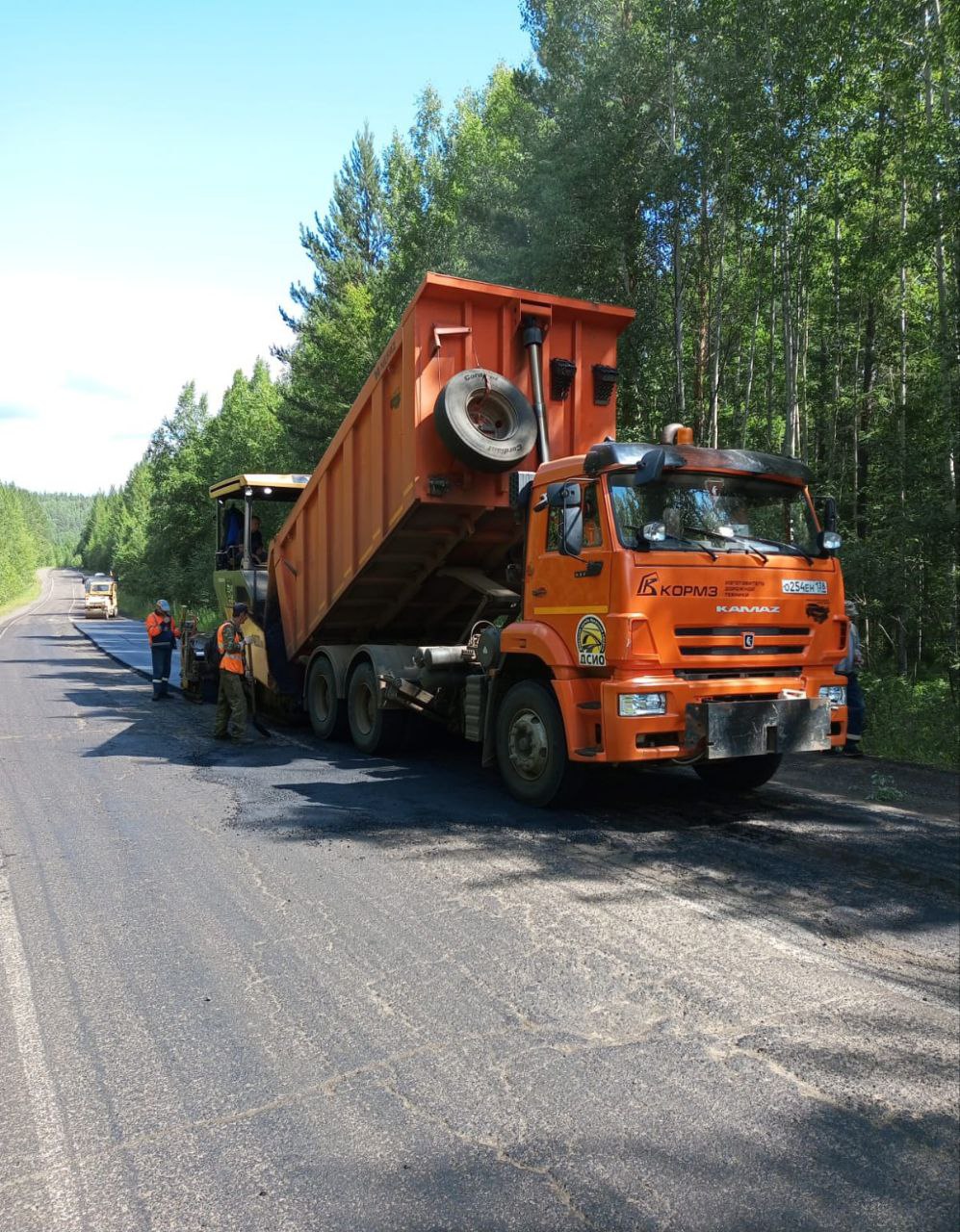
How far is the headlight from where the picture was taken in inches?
231

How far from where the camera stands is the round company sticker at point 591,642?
19.8 ft

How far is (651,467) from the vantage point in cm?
598

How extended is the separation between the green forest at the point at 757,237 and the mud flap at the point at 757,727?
13.2 feet

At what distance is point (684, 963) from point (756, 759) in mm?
3513

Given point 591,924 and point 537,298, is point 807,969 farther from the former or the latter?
point 537,298

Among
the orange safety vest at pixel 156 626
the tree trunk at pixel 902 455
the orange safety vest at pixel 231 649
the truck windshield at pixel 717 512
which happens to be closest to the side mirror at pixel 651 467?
the truck windshield at pixel 717 512

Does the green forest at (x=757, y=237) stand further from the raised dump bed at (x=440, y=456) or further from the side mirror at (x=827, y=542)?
the raised dump bed at (x=440, y=456)

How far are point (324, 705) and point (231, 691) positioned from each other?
1059 mm

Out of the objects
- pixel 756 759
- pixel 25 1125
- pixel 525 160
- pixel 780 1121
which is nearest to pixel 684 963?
pixel 780 1121

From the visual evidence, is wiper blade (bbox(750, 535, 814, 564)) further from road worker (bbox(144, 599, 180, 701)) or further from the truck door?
road worker (bbox(144, 599, 180, 701))

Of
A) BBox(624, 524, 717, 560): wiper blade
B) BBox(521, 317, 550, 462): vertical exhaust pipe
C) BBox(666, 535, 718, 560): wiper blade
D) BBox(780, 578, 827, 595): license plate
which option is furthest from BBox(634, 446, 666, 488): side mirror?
BBox(521, 317, 550, 462): vertical exhaust pipe

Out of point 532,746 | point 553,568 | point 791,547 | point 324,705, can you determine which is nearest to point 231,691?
point 324,705

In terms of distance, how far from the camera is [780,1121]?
9.09 ft

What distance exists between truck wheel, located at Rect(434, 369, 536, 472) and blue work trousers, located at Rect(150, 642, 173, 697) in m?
8.85
